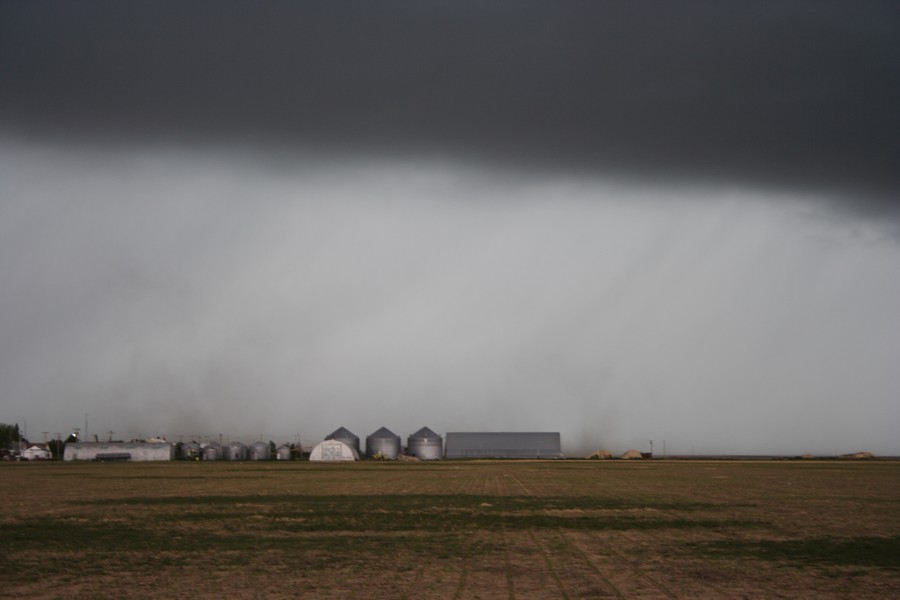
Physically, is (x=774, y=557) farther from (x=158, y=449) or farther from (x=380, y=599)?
(x=158, y=449)

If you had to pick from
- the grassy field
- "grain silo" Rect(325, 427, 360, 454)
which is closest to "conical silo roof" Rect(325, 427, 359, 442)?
"grain silo" Rect(325, 427, 360, 454)

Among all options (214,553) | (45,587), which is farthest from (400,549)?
(45,587)

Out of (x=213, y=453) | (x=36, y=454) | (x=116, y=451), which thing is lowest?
(x=36, y=454)

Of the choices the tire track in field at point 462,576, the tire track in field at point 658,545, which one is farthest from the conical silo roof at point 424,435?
the tire track in field at point 462,576

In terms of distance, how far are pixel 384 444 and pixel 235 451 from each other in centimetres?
3196

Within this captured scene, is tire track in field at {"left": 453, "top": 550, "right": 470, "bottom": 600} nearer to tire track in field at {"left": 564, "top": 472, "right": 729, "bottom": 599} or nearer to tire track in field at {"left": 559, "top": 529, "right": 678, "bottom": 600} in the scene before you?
tire track in field at {"left": 559, "top": 529, "right": 678, "bottom": 600}

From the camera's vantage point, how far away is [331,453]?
15938cm

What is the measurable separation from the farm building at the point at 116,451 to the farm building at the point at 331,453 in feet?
120

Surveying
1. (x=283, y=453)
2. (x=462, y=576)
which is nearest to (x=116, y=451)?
(x=283, y=453)

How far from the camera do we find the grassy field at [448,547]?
20.0m

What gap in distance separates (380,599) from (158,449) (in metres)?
169

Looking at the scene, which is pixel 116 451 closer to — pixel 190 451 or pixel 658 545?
pixel 190 451

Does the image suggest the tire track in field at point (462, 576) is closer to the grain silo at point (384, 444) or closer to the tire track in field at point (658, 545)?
the tire track in field at point (658, 545)

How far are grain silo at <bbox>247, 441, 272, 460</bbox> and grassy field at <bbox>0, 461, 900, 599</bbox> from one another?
137919 mm
